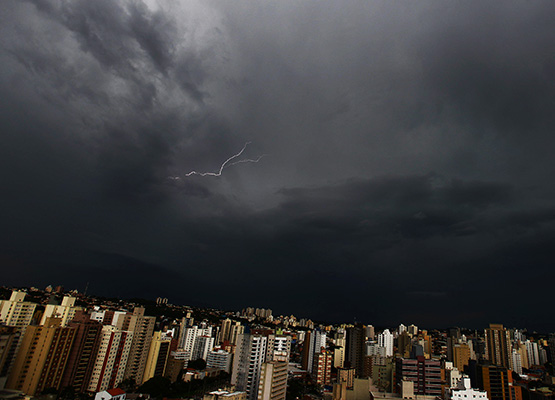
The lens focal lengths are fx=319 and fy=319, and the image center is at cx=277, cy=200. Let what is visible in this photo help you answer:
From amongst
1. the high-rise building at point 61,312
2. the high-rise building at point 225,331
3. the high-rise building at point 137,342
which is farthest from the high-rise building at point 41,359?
the high-rise building at point 225,331

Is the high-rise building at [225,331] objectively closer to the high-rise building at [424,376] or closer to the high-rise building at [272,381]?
the high-rise building at [424,376]

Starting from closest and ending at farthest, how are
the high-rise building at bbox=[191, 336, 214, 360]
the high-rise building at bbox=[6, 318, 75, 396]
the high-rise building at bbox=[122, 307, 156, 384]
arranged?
the high-rise building at bbox=[6, 318, 75, 396] → the high-rise building at bbox=[122, 307, 156, 384] → the high-rise building at bbox=[191, 336, 214, 360]

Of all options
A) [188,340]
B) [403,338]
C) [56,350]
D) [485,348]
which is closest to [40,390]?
[56,350]

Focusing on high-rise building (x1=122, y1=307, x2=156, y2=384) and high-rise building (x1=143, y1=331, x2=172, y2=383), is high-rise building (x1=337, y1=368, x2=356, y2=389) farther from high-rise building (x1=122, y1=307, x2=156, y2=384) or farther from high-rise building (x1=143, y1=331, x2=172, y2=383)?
high-rise building (x1=122, y1=307, x2=156, y2=384)

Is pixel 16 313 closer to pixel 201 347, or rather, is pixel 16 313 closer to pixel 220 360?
pixel 220 360

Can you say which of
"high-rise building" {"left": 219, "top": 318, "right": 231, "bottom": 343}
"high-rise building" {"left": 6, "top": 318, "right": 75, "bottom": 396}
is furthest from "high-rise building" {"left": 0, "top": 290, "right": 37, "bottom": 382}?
"high-rise building" {"left": 219, "top": 318, "right": 231, "bottom": 343}

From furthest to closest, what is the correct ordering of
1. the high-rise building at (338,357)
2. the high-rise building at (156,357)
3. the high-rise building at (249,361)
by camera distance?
the high-rise building at (338,357) < the high-rise building at (156,357) < the high-rise building at (249,361)

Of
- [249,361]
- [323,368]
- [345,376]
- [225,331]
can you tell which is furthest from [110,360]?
[225,331]
